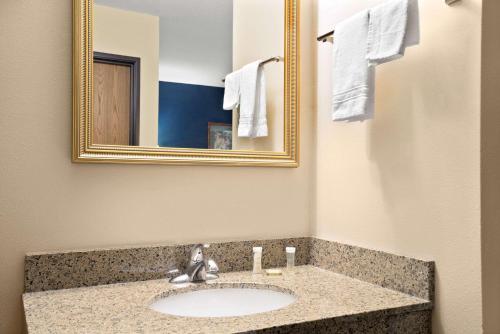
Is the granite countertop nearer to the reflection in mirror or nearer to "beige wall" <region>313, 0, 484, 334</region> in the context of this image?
"beige wall" <region>313, 0, 484, 334</region>

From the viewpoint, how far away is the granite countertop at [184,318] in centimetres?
100

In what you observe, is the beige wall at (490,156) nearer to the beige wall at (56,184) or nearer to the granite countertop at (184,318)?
the granite countertop at (184,318)

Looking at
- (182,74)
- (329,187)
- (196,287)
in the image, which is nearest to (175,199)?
(196,287)

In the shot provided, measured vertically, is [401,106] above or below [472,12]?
below

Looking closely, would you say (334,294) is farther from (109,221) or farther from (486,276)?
(109,221)

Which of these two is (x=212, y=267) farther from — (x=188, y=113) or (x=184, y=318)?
(x=188, y=113)

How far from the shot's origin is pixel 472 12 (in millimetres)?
1106

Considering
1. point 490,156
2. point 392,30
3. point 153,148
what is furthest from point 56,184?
point 490,156

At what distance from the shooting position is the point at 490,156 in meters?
1.09

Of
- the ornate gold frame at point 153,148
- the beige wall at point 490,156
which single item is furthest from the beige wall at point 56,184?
the beige wall at point 490,156

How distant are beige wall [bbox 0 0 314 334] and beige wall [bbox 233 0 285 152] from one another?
0.25 m

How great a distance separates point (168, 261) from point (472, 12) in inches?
44.5

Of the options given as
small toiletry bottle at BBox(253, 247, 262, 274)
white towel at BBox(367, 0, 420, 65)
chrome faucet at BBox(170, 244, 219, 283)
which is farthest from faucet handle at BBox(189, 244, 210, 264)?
white towel at BBox(367, 0, 420, 65)

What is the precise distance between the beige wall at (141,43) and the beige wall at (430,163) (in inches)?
25.8
